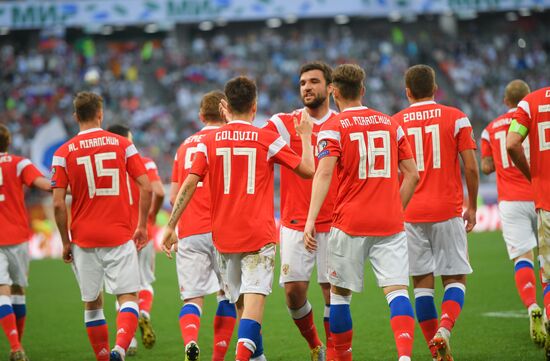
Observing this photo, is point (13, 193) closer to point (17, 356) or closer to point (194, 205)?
point (17, 356)

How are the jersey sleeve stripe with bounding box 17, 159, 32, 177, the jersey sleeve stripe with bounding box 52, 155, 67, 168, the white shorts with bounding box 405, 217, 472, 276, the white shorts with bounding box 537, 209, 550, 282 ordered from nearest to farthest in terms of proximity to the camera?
1. the white shorts with bounding box 537, 209, 550, 282
2. the white shorts with bounding box 405, 217, 472, 276
3. the jersey sleeve stripe with bounding box 52, 155, 67, 168
4. the jersey sleeve stripe with bounding box 17, 159, 32, 177

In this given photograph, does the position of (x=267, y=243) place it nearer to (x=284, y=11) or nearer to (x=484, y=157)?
(x=484, y=157)

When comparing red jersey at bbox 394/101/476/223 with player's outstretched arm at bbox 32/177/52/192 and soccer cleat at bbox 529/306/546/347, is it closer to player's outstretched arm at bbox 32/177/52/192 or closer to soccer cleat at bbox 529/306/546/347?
soccer cleat at bbox 529/306/546/347

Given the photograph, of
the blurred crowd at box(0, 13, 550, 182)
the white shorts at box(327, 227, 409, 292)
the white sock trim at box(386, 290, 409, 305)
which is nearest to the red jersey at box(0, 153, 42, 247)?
the white shorts at box(327, 227, 409, 292)

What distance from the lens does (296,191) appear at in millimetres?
8008

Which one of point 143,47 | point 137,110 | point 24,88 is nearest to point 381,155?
point 137,110

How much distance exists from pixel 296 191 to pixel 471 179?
1.62m

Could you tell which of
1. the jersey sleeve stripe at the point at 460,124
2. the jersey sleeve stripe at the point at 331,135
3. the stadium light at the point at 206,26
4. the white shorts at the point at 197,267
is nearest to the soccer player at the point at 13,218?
the white shorts at the point at 197,267

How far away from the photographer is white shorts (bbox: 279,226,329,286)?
779 centimetres

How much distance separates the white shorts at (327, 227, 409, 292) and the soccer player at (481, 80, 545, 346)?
10.3 feet

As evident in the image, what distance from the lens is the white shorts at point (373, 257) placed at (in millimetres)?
6738

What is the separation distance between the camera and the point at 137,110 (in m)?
33.4

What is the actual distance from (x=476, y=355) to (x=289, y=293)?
6.82ft

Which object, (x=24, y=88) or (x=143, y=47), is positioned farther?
(x=143, y=47)
